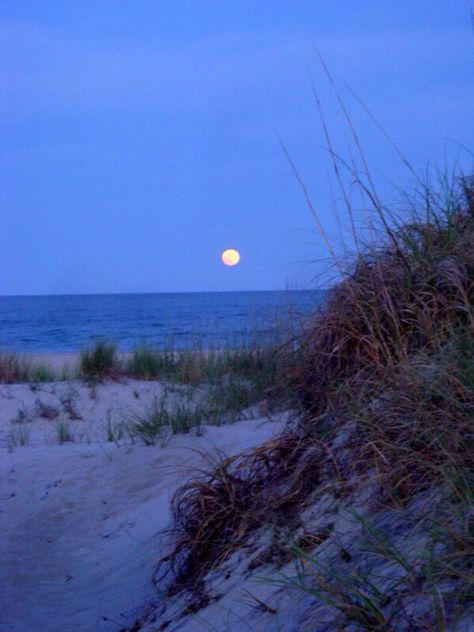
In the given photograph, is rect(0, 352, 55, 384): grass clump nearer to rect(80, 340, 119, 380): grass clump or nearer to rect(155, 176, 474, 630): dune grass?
rect(80, 340, 119, 380): grass clump

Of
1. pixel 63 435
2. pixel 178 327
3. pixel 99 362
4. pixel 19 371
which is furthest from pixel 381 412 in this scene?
pixel 178 327

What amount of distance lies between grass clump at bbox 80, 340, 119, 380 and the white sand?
12.3 feet

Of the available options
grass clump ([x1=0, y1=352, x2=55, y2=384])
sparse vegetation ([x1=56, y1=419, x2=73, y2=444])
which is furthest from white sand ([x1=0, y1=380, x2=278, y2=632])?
grass clump ([x1=0, y1=352, x2=55, y2=384])

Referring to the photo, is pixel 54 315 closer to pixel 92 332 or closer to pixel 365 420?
pixel 92 332

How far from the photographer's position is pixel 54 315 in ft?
156

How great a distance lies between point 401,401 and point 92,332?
3061 cm

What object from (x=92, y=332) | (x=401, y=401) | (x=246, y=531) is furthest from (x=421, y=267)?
(x=92, y=332)

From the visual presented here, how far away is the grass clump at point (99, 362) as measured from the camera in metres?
13.0

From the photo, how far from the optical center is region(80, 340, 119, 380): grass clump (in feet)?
42.5

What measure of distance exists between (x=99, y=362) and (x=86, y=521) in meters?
7.38

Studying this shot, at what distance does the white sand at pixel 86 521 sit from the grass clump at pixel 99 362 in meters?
3.75

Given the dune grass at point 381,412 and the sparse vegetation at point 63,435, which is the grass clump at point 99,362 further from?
the dune grass at point 381,412

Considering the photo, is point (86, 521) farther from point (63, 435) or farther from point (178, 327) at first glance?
point (178, 327)

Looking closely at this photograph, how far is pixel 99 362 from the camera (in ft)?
42.9
